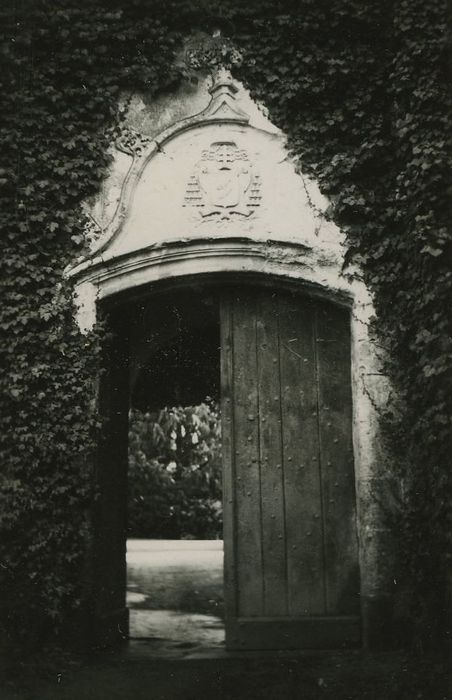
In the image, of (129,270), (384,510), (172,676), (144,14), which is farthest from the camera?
(144,14)

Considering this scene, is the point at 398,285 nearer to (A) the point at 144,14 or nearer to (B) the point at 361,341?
(B) the point at 361,341

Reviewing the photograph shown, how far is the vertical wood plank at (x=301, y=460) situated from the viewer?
14.9 feet

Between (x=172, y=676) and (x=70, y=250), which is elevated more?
(x=70, y=250)

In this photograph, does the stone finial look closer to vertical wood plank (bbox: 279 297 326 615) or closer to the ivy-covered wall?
→ the ivy-covered wall

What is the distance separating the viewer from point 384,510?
170 inches

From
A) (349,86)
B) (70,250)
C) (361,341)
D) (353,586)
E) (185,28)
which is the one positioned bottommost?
(353,586)

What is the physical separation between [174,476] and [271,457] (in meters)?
10.1

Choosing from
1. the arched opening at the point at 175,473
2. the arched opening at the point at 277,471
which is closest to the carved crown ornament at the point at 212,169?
the arched opening at the point at 277,471

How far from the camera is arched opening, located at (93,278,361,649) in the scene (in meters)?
4.52

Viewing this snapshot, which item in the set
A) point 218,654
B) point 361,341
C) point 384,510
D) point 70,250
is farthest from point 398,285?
point 218,654

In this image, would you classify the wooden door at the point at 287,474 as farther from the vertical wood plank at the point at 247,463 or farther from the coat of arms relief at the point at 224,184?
the coat of arms relief at the point at 224,184

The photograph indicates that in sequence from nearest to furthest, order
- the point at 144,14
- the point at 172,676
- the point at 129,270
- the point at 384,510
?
the point at 172,676
the point at 384,510
the point at 129,270
the point at 144,14

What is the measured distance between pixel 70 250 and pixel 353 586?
2.99 meters

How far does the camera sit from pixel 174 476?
47.5ft
